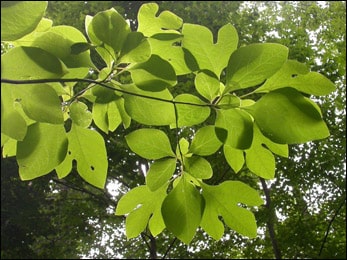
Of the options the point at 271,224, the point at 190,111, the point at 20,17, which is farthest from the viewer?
the point at 271,224

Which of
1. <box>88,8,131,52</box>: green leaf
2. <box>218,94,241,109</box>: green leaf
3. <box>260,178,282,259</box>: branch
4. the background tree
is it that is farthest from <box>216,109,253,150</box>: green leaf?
<box>260,178,282,259</box>: branch

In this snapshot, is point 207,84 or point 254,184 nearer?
point 207,84

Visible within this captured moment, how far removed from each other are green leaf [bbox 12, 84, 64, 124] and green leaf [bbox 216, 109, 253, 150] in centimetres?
15

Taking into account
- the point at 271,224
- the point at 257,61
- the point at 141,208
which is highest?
the point at 257,61

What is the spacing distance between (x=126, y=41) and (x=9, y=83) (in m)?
0.11

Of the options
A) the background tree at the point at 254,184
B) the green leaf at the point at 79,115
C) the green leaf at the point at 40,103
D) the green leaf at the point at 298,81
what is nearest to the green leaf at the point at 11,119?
the green leaf at the point at 40,103

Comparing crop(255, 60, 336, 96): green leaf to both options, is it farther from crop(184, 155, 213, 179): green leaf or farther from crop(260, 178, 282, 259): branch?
crop(260, 178, 282, 259): branch

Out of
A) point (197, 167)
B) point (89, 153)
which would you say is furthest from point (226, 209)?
point (89, 153)

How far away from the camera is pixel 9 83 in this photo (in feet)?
1.02

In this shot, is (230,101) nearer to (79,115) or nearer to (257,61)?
(257,61)

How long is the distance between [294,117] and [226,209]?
13 centimetres

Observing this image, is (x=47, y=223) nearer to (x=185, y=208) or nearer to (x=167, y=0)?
(x=167, y=0)

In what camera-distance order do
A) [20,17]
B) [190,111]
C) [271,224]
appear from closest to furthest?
[20,17] → [190,111] → [271,224]

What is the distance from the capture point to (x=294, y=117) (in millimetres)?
380
